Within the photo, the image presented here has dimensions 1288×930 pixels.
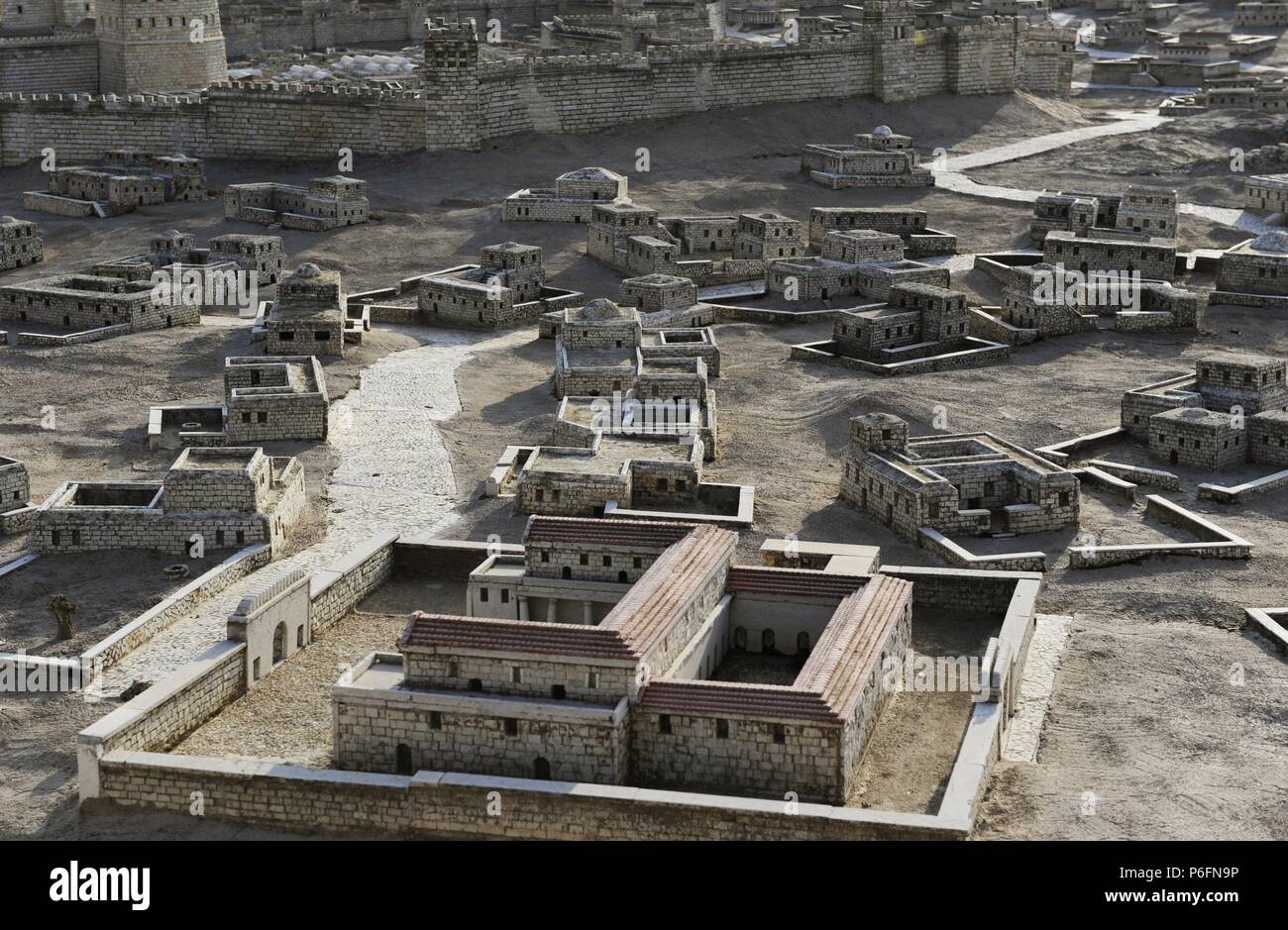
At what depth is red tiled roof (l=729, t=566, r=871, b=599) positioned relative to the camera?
32219 mm

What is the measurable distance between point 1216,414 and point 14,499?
2526 cm

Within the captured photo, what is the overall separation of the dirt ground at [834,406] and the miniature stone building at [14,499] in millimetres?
1090

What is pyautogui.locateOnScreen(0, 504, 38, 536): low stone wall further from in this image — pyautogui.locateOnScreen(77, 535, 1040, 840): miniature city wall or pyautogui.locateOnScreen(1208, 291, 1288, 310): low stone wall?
pyautogui.locateOnScreen(1208, 291, 1288, 310): low stone wall

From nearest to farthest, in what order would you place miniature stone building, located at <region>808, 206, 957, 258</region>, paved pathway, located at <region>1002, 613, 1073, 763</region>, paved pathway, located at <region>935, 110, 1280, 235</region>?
paved pathway, located at <region>1002, 613, 1073, 763</region> < miniature stone building, located at <region>808, 206, 957, 258</region> < paved pathway, located at <region>935, 110, 1280, 235</region>

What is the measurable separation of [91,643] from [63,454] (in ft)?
38.7

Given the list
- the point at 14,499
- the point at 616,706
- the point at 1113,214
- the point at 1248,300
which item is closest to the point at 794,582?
the point at 616,706

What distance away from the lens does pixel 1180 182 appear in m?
74.2

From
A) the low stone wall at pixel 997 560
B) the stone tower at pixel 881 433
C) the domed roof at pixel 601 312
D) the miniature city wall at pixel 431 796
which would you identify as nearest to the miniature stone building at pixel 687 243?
the domed roof at pixel 601 312

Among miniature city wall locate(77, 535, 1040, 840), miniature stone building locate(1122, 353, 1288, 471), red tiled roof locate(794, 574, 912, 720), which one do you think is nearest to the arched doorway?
miniature city wall locate(77, 535, 1040, 840)

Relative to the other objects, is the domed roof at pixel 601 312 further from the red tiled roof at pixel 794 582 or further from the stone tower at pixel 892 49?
the stone tower at pixel 892 49

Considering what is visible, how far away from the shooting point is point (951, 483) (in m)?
39.9

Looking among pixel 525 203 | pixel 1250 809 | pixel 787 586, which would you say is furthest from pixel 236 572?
pixel 525 203

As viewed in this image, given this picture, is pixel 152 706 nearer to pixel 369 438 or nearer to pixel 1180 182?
pixel 369 438

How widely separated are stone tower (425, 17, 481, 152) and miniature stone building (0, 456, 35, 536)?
36170 mm
